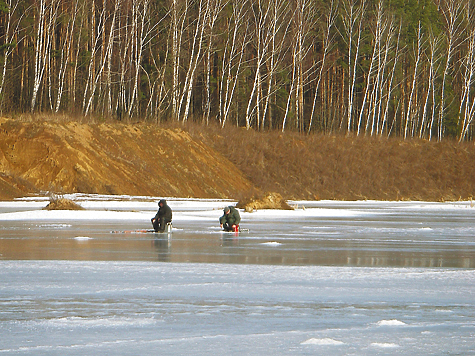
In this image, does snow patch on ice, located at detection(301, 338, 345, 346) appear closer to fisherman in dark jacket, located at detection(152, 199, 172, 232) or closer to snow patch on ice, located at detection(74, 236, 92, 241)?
snow patch on ice, located at detection(74, 236, 92, 241)

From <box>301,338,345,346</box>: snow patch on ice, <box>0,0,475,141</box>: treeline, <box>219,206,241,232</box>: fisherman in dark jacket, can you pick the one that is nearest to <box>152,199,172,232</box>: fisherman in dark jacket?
<box>219,206,241,232</box>: fisherman in dark jacket

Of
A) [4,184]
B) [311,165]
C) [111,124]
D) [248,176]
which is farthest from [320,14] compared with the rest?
[4,184]

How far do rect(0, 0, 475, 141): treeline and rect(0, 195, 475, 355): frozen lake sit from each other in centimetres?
3410

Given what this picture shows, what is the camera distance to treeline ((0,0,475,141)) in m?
60.0

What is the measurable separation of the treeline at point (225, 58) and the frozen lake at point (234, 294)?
34.1 metres

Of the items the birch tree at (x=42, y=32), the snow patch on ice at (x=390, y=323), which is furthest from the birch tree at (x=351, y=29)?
the snow patch on ice at (x=390, y=323)

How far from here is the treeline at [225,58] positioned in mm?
60000

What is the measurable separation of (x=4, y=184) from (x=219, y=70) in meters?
32.5

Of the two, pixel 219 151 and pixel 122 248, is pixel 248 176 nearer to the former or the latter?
pixel 219 151

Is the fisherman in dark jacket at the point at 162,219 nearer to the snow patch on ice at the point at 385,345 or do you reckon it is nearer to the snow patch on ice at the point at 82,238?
the snow patch on ice at the point at 82,238

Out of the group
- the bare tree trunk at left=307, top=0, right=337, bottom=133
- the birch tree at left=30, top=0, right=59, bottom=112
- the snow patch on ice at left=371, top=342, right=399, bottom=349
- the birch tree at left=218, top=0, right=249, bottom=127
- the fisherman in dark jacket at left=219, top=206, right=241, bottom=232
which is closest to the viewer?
the snow patch on ice at left=371, top=342, right=399, bottom=349

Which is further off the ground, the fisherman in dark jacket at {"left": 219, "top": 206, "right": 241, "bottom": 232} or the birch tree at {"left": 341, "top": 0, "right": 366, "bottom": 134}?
the birch tree at {"left": 341, "top": 0, "right": 366, "bottom": 134}

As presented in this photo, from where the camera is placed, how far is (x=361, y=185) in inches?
2579

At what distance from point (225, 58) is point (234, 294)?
60460 mm
